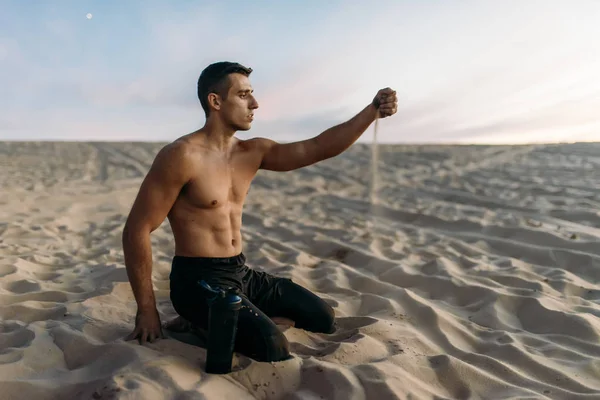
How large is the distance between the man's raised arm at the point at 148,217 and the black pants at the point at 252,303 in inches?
6.6

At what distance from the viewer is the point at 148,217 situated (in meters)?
2.36

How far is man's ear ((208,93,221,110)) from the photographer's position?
2500 millimetres

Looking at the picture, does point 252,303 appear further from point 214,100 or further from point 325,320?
point 214,100

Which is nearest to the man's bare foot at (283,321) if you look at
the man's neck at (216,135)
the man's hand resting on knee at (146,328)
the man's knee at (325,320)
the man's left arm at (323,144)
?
the man's knee at (325,320)

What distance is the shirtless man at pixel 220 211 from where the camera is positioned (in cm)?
234

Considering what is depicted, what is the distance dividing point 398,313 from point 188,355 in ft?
4.47

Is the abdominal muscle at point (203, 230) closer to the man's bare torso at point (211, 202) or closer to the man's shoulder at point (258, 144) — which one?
the man's bare torso at point (211, 202)

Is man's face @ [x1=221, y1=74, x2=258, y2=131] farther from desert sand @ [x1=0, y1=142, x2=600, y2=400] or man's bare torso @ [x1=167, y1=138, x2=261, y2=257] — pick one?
desert sand @ [x1=0, y1=142, x2=600, y2=400]

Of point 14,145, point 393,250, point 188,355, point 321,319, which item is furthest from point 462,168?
point 14,145

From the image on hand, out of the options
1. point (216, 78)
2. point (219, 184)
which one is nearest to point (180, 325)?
point (219, 184)

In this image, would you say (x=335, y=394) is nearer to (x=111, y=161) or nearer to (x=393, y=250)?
(x=393, y=250)

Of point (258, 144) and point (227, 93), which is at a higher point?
point (227, 93)

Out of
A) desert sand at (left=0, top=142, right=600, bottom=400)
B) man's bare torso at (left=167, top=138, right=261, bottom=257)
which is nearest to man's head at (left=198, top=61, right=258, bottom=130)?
man's bare torso at (left=167, top=138, right=261, bottom=257)

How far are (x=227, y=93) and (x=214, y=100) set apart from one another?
7cm
